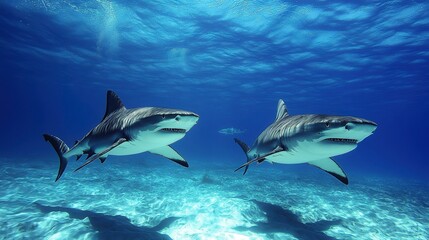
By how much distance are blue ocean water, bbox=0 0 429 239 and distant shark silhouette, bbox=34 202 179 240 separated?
5 centimetres

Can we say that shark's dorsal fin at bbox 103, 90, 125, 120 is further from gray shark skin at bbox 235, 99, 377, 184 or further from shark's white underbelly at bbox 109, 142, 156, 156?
gray shark skin at bbox 235, 99, 377, 184

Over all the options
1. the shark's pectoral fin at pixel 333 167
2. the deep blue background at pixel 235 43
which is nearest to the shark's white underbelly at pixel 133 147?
the shark's pectoral fin at pixel 333 167

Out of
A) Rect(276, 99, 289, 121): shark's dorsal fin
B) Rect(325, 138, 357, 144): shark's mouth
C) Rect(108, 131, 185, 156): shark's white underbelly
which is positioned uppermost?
Rect(276, 99, 289, 121): shark's dorsal fin

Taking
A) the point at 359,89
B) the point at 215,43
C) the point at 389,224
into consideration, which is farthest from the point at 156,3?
the point at 359,89

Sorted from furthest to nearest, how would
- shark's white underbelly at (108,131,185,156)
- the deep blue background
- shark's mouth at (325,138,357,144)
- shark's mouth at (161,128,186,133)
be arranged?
the deep blue background < shark's white underbelly at (108,131,185,156) < shark's mouth at (161,128,186,133) < shark's mouth at (325,138,357,144)

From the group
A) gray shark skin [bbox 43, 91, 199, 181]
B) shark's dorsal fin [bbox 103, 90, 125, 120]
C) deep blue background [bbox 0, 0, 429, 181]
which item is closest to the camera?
gray shark skin [bbox 43, 91, 199, 181]

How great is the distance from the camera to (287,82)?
33.8 metres

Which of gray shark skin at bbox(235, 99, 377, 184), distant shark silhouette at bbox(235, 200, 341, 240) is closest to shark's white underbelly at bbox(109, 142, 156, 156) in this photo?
gray shark skin at bbox(235, 99, 377, 184)

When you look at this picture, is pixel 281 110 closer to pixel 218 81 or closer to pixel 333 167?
pixel 333 167

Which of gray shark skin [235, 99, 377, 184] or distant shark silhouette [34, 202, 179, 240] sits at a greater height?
gray shark skin [235, 99, 377, 184]

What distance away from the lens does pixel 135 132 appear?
14.8 ft

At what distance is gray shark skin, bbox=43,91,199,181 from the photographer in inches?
153

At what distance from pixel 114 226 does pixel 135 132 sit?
3145mm

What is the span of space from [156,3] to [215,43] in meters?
7.35
